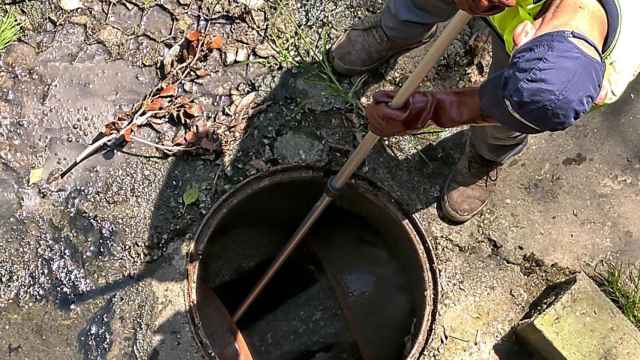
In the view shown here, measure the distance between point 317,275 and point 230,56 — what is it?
3.14 ft

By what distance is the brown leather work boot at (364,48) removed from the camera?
8.34 ft

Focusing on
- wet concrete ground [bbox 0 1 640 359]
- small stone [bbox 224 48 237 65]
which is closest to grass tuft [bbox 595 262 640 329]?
wet concrete ground [bbox 0 1 640 359]

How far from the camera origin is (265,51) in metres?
2.63

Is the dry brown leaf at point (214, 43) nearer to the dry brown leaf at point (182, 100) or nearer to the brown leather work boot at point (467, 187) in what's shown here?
the dry brown leaf at point (182, 100)

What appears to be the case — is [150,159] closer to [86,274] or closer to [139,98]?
[139,98]

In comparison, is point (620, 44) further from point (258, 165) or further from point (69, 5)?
point (69, 5)

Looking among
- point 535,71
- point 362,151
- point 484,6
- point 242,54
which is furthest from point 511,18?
point 242,54

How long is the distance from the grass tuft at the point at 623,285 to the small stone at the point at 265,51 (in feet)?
4.65

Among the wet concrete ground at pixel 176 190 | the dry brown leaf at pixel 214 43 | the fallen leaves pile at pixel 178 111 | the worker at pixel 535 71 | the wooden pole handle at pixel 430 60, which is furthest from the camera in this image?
the dry brown leaf at pixel 214 43

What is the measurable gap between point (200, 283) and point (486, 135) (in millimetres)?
1091

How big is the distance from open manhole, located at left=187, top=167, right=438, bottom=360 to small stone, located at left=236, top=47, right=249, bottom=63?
44 centimetres

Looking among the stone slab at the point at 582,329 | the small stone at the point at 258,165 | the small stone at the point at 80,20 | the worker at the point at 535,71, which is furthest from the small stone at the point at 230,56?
the stone slab at the point at 582,329

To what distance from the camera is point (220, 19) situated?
A: 8.73 feet

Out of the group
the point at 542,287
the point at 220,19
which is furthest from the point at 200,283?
the point at 542,287
